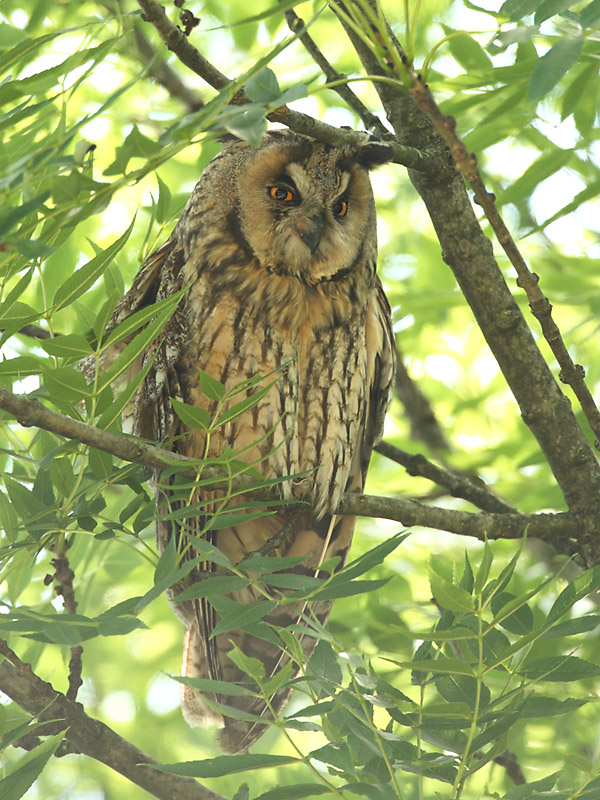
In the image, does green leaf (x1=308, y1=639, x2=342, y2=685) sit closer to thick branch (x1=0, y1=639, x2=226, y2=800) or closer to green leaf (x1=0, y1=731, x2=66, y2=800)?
green leaf (x1=0, y1=731, x2=66, y2=800)

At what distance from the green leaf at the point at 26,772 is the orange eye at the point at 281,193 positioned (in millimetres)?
1370

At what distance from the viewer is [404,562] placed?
8.20ft

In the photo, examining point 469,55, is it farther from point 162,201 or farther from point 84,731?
point 84,731

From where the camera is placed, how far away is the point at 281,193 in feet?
6.93

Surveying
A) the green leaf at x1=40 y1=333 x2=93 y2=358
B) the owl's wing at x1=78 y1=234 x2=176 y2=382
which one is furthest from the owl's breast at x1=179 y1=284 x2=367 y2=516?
the green leaf at x1=40 y1=333 x2=93 y2=358

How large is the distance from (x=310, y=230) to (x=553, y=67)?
3.66 ft

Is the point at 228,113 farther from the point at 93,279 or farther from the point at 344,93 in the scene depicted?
the point at 344,93

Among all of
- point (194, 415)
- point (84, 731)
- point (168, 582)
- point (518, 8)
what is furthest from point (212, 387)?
Result: point (84, 731)

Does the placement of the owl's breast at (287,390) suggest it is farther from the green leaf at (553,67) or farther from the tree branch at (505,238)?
the green leaf at (553,67)

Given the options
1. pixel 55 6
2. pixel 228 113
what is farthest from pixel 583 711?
pixel 55 6

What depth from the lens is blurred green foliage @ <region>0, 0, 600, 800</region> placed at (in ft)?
3.40

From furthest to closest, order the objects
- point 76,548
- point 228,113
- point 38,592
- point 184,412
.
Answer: point 38,592 → point 76,548 → point 184,412 → point 228,113

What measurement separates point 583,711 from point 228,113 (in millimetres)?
1758

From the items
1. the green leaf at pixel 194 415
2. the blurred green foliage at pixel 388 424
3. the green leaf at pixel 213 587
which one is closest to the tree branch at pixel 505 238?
the blurred green foliage at pixel 388 424
